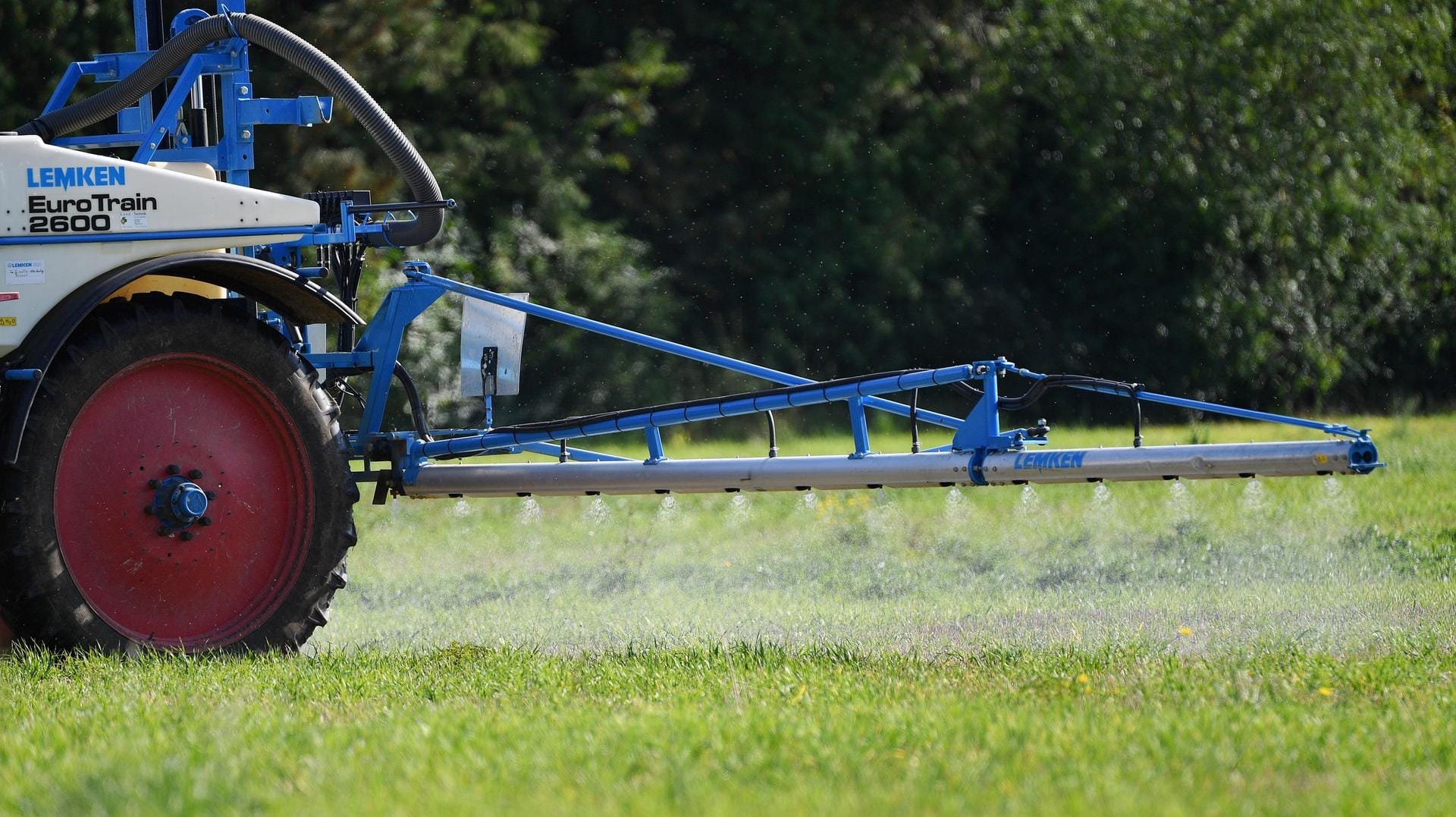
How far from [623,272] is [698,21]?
3.12 metres

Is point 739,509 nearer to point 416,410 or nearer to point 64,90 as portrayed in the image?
point 416,410

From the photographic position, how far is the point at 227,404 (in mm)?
5801

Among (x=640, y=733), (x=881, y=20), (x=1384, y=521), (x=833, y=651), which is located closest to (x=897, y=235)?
(x=881, y=20)

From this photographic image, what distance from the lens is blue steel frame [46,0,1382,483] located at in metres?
6.07

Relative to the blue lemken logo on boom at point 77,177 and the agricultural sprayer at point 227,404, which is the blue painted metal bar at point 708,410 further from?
the blue lemken logo on boom at point 77,177

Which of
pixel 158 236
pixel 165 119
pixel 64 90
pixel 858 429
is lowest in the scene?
pixel 858 429

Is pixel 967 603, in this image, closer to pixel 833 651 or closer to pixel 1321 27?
pixel 833 651

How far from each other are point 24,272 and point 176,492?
841 mm

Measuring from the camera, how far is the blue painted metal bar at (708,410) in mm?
5922

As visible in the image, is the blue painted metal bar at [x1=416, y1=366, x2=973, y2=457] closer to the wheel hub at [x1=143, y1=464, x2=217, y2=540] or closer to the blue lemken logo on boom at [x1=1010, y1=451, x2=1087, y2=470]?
the blue lemken logo on boom at [x1=1010, y1=451, x2=1087, y2=470]

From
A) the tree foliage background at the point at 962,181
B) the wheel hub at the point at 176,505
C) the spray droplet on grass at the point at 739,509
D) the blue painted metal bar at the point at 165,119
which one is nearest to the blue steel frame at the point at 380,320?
the blue painted metal bar at the point at 165,119

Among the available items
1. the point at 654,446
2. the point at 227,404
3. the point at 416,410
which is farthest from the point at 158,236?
the point at 654,446

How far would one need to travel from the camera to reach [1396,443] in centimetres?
1250

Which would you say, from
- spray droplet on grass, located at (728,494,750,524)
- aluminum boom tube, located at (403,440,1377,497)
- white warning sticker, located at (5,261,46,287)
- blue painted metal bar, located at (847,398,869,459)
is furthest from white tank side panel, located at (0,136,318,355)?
blue painted metal bar, located at (847,398,869,459)
